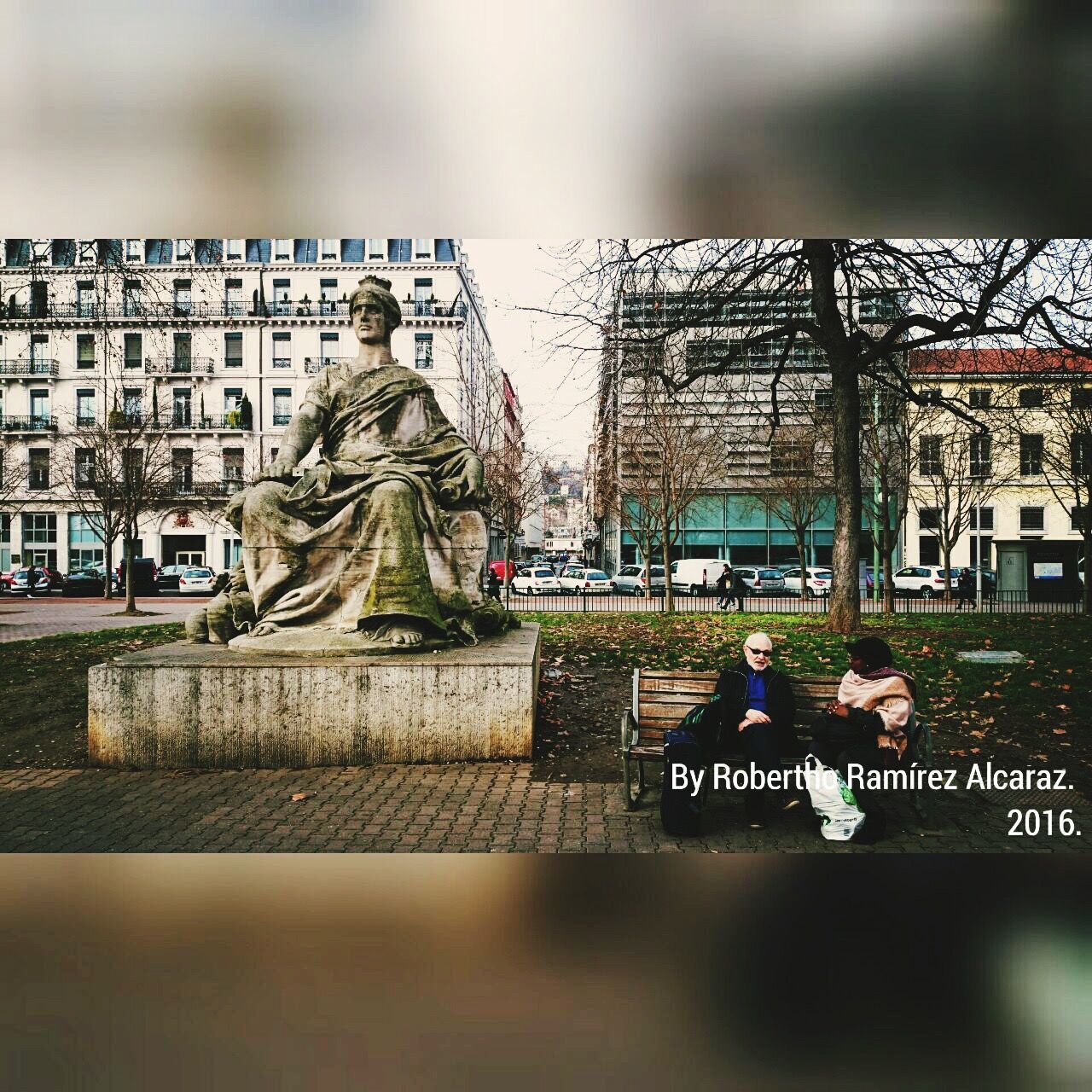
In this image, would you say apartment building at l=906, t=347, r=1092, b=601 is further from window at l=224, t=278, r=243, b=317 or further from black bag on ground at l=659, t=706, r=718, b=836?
window at l=224, t=278, r=243, b=317

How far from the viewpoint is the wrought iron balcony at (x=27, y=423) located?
4263 centimetres

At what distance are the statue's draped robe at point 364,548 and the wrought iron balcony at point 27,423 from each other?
4046cm

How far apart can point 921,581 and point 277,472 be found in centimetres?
3487

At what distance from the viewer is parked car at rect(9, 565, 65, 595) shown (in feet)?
124

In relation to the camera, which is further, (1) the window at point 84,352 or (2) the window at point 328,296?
(2) the window at point 328,296

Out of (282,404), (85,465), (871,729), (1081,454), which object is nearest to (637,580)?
(1081,454)

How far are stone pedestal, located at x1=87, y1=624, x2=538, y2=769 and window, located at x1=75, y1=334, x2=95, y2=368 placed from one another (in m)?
43.3

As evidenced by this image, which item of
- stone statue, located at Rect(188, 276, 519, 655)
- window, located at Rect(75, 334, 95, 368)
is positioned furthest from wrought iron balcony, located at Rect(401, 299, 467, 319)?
stone statue, located at Rect(188, 276, 519, 655)

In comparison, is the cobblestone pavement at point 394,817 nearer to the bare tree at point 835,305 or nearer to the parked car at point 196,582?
the bare tree at point 835,305

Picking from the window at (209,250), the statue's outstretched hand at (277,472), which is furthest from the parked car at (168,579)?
the statue's outstretched hand at (277,472)

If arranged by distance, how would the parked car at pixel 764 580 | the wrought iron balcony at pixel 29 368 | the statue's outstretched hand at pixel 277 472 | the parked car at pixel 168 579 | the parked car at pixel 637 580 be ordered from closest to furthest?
1. the statue's outstretched hand at pixel 277 472
2. the parked car at pixel 637 580
3. the parked car at pixel 764 580
4. the parked car at pixel 168 579
5. the wrought iron balcony at pixel 29 368
